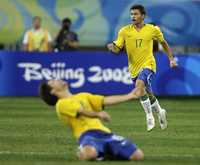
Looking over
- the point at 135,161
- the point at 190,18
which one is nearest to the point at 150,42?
the point at 135,161

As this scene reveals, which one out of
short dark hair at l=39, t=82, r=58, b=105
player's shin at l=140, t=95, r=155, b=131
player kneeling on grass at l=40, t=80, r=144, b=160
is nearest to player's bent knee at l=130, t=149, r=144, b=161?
player kneeling on grass at l=40, t=80, r=144, b=160

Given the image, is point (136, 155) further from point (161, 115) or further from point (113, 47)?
point (113, 47)

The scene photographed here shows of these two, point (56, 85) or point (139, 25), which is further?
point (139, 25)

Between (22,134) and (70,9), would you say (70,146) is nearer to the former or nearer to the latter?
(22,134)

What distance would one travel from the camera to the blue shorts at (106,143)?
1134 centimetres

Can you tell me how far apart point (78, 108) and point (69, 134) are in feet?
14.0

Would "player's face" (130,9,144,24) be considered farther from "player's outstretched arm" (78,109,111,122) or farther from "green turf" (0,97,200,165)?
"player's outstretched arm" (78,109,111,122)

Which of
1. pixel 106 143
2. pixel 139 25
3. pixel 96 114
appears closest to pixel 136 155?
pixel 106 143

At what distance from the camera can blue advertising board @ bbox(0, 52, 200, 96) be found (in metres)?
23.7

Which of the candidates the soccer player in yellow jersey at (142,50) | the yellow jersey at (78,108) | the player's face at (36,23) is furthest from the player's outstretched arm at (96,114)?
the player's face at (36,23)

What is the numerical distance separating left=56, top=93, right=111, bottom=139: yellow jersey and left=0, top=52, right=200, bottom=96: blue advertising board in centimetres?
1221

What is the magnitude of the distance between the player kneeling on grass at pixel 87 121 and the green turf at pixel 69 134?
0.58 ft

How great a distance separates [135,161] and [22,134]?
4.20 m

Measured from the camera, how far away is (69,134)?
15.4m
